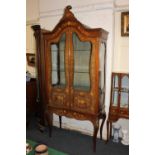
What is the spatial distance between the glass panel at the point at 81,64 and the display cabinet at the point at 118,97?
410 mm

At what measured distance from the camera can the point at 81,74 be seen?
8.66ft

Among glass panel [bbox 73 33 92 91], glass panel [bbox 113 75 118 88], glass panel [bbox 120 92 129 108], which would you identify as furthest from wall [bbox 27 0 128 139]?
glass panel [bbox 73 33 92 91]

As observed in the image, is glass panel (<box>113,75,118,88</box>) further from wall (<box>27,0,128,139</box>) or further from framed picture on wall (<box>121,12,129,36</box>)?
framed picture on wall (<box>121,12,129,36</box>)

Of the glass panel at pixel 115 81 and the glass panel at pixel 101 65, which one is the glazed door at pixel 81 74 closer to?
the glass panel at pixel 101 65

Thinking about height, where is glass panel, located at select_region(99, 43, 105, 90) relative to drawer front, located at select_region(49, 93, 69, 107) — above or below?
above

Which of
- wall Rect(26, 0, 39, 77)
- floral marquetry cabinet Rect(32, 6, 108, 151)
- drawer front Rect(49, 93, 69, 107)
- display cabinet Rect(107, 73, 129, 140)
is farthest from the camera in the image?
wall Rect(26, 0, 39, 77)

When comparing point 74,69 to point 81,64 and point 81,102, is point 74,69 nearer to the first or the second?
point 81,64

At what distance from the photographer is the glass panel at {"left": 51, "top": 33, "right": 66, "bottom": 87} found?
2.76 metres

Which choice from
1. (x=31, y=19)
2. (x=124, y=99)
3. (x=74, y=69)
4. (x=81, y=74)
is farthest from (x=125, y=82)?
(x=31, y=19)

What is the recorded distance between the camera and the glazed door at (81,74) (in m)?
2.50

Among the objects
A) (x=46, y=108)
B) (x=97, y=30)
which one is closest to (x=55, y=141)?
(x=46, y=108)
